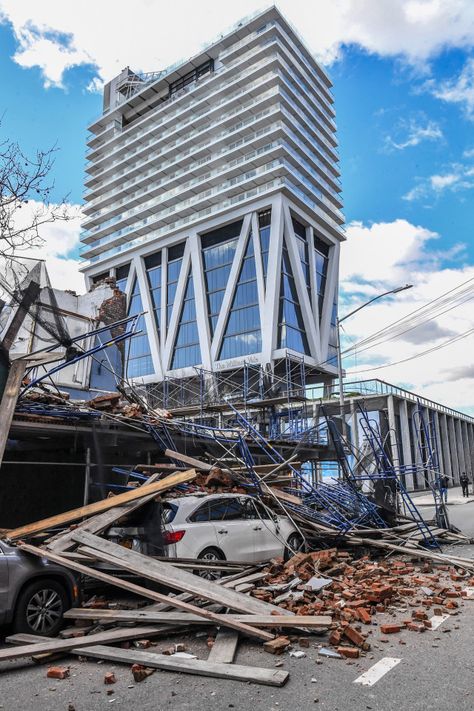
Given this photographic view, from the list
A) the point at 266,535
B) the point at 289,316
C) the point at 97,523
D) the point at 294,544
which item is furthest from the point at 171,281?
the point at 97,523

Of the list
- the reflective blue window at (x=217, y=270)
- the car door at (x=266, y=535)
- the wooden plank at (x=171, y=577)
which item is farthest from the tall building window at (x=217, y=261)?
the wooden plank at (x=171, y=577)

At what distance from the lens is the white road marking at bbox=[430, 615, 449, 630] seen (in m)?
5.68

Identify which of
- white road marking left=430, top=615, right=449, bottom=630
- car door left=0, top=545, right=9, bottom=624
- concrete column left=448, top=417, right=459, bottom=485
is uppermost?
concrete column left=448, top=417, right=459, bottom=485

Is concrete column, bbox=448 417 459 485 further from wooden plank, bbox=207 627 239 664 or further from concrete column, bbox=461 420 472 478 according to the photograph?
wooden plank, bbox=207 627 239 664

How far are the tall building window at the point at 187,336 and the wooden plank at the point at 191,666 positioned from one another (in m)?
50.3

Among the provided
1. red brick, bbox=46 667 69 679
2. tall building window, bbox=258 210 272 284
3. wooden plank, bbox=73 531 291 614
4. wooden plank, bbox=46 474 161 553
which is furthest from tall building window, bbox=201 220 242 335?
red brick, bbox=46 667 69 679

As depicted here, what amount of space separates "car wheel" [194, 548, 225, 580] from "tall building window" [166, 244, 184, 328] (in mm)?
52057

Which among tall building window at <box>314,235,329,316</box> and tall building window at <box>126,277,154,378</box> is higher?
tall building window at <box>314,235,329,316</box>

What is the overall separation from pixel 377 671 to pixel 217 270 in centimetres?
5321

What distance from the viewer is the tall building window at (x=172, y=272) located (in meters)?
59.7

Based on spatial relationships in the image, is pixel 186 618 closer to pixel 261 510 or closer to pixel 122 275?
pixel 261 510

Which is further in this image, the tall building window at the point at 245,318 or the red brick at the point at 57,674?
the tall building window at the point at 245,318

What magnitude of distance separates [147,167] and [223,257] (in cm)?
2482

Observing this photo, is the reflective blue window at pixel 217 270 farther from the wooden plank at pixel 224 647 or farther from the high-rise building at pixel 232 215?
the wooden plank at pixel 224 647
